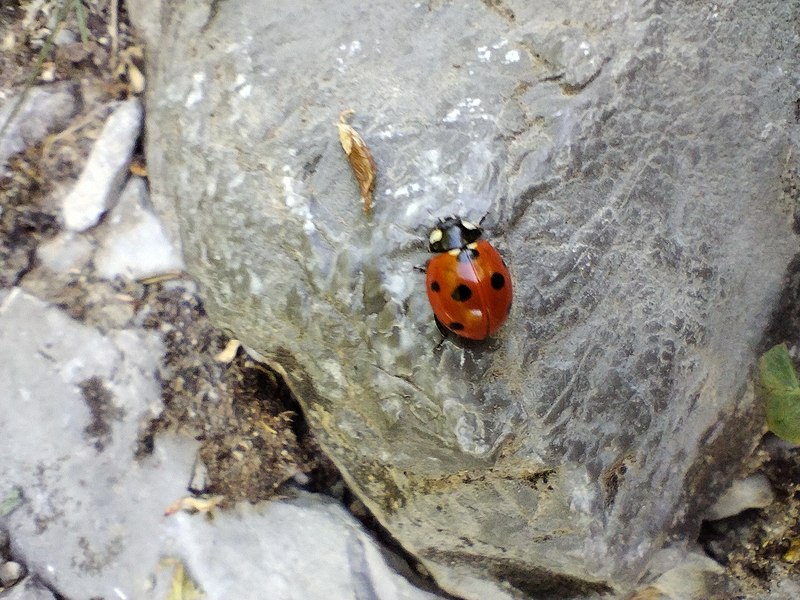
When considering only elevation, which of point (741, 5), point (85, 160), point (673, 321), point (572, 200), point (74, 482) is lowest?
point (74, 482)

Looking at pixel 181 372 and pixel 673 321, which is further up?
pixel 673 321

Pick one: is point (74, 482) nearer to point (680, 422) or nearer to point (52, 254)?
point (52, 254)

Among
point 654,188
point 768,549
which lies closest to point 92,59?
point 654,188

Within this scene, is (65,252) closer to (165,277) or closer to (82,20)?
(165,277)

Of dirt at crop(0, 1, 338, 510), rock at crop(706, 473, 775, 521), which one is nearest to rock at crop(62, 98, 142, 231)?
dirt at crop(0, 1, 338, 510)

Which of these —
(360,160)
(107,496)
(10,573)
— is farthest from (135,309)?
(360,160)

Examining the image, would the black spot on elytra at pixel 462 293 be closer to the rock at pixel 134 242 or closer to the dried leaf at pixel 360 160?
the dried leaf at pixel 360 160
